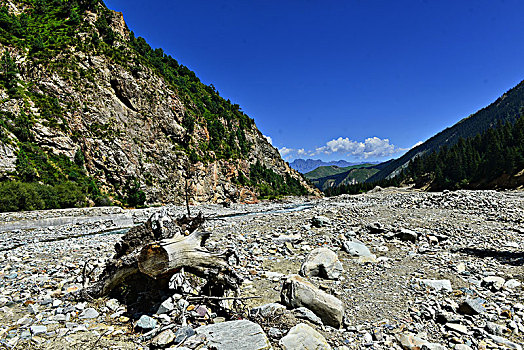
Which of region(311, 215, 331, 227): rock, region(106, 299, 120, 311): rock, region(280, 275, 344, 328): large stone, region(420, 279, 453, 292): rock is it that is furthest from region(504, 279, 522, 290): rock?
region(106, 299, 120, 311): rock

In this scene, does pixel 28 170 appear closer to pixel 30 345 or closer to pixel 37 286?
pixel 37 286

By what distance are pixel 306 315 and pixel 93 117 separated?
52.0 meters

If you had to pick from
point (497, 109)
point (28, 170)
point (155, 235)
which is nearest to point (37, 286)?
point (155, 235)

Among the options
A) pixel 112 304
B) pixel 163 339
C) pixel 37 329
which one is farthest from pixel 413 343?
pixel 37 329

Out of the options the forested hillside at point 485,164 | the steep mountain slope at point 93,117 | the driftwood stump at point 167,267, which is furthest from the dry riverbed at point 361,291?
the forested hillside at point 485,164

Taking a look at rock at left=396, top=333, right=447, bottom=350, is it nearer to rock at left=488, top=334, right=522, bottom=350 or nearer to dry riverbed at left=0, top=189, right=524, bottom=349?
dry riverbed at left=0, top=189, right=524, bottom=349

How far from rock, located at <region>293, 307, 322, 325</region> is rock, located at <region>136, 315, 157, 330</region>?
2558 mm

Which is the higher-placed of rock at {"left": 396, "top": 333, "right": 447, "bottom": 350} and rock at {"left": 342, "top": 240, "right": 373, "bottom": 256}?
rock at {"left": 342, "top": 240, "right": 373, "bottom": 256}

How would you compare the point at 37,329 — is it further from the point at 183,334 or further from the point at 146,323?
the point at 183,334

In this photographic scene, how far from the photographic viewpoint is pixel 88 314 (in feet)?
15.9

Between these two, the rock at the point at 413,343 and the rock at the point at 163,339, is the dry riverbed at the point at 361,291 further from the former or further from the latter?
the rock at the point at 163,339

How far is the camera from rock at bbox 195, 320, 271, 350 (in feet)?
11.9

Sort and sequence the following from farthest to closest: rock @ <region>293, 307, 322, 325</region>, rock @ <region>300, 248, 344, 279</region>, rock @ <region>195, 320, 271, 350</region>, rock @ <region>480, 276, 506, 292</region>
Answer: rock @ <region>300, 248, 344, 279</region>, rock @ <region>480, 276, 506, 292</region>, rock @ <region>293, 307, 322, 325</region>, rock @ <region>195, 320, 271, 350</region>

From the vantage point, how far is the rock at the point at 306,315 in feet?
14.9
